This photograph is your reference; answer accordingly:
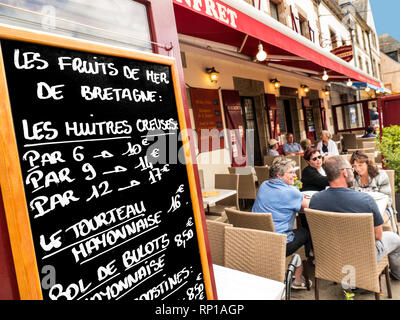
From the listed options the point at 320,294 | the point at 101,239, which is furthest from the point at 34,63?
the point at 320,294

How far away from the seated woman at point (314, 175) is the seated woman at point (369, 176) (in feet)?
1.34

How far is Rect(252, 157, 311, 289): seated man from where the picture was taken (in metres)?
2.40

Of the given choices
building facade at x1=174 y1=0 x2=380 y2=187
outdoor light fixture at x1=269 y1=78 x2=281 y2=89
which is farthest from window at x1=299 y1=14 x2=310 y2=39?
outdoor light fixture at x1=269 y1=78 x2=281 y2=89

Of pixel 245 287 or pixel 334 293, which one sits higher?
pixel 245 287

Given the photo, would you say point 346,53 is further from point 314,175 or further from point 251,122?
point 314,175

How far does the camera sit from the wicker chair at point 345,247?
1905 millimetres

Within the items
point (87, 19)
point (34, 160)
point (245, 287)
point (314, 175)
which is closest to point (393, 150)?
point (314, 175)

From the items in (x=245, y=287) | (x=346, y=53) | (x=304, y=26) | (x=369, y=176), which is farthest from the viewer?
(x=304, y=26)

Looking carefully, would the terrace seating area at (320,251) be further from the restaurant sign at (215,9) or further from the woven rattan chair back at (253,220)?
the restaurant sign at (215,9)

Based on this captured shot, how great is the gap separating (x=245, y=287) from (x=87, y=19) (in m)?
1.48

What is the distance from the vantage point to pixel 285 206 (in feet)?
7.87

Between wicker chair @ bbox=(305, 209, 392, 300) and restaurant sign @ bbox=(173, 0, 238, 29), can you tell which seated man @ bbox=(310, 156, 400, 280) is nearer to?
wicker chair @ bbox=(305, 209, 392, 300)

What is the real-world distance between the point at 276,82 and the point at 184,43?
428 cm

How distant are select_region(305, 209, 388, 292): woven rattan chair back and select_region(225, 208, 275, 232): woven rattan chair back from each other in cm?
32
